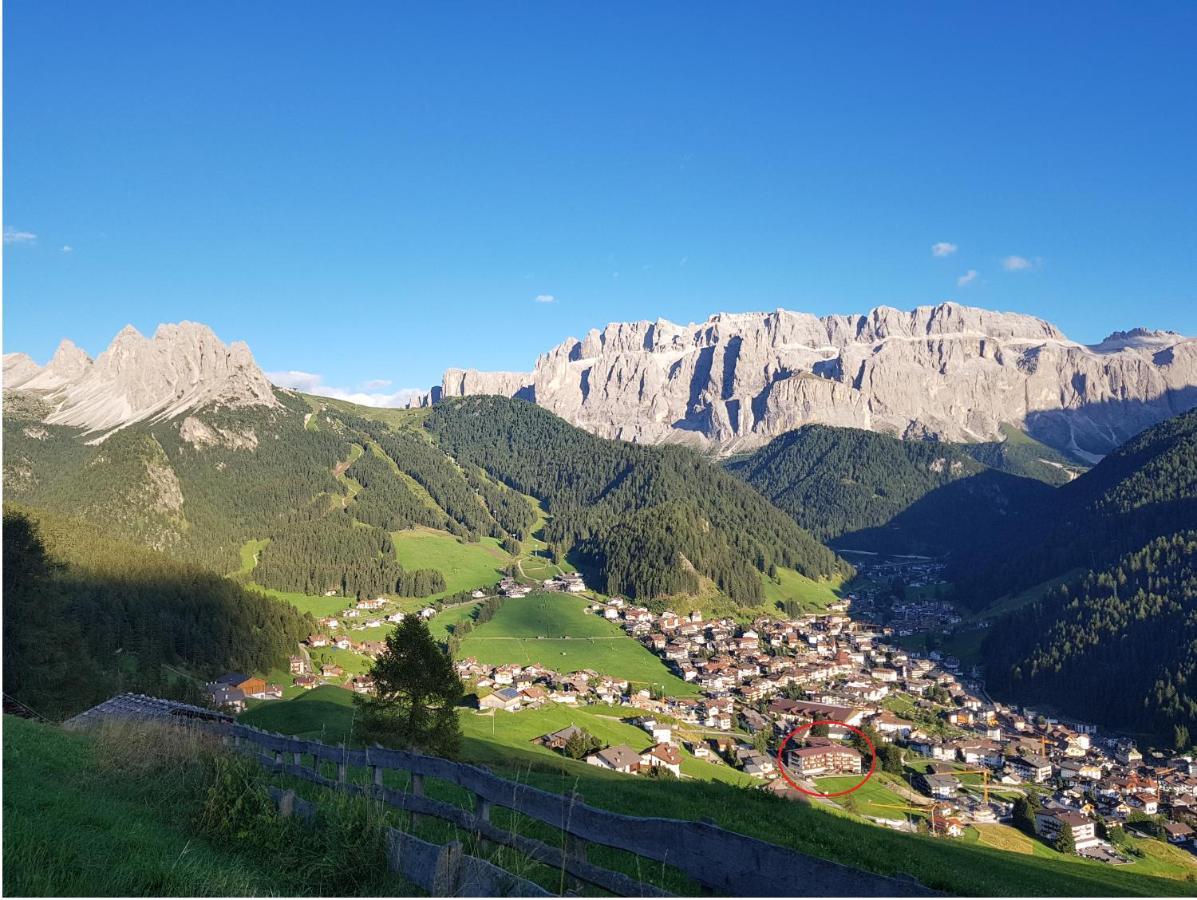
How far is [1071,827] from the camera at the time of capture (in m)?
61.9

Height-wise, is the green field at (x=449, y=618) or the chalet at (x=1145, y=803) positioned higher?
the green field at (x=449, y=618)

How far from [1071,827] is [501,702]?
2235 inches

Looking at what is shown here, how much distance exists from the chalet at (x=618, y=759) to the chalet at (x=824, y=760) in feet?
87.3

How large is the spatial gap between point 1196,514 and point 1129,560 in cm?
3375

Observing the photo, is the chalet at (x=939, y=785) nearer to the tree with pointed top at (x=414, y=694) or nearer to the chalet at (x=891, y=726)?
the chalet at (x=891, y=726)

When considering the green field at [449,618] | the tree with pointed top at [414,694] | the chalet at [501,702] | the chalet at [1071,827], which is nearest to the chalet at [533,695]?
the chalet at [501,702]

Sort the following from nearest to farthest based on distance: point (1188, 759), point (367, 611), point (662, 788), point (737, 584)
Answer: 1. point (662, 788)
2. point (1188, 759)
3. point (367, 611)
4. point (737, 584)

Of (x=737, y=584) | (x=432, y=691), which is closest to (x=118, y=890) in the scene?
(x=432, y=691)

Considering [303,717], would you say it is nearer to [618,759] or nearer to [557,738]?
[557,738]

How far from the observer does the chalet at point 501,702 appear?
272 ft

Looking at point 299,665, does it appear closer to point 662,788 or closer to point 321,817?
point 662,788

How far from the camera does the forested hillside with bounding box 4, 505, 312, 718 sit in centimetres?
4281

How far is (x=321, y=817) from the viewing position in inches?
427

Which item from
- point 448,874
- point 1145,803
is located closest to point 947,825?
point 1145,803
